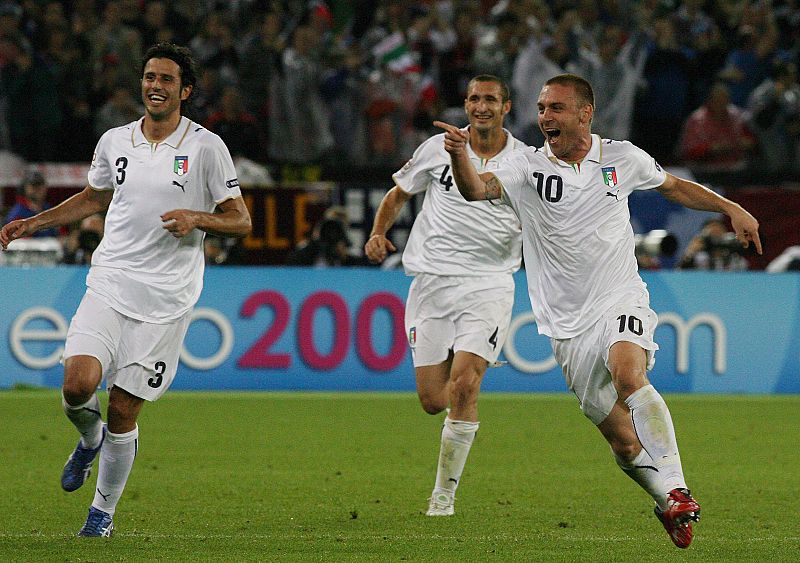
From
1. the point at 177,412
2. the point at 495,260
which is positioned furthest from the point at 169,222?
the point at 177,412

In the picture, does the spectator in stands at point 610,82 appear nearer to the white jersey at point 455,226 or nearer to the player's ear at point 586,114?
the white jersey at point 455,226

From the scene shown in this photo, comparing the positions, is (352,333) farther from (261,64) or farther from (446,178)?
(446,178)

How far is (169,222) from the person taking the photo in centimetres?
692

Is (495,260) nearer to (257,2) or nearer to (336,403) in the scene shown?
(336,403)

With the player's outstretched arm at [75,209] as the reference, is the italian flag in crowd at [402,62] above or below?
above

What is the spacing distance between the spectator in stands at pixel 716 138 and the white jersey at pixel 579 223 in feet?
38.7

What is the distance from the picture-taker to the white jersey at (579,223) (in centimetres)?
711

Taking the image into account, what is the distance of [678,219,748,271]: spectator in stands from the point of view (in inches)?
650

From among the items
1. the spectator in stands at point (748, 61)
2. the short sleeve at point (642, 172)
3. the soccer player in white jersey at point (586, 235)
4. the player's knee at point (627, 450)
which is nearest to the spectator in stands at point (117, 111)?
the spectator in stands at point (748, 61)

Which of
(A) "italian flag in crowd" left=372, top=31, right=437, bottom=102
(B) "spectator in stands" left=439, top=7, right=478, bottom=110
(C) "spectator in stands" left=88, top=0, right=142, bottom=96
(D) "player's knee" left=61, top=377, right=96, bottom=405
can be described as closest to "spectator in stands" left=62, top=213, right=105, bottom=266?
(C) "spectator in stands" left=88, top=0, right=142, bottom=96

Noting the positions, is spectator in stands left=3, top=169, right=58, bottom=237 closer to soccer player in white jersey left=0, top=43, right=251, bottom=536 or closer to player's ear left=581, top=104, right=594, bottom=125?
soccer player in white jersey left=0, top=43, right=251, bottom=536

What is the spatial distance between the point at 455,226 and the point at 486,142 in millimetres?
601

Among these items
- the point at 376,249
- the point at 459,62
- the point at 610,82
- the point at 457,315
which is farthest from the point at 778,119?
the point at 376,249

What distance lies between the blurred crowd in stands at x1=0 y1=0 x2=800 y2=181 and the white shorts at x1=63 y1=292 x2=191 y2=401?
33.2 ft
